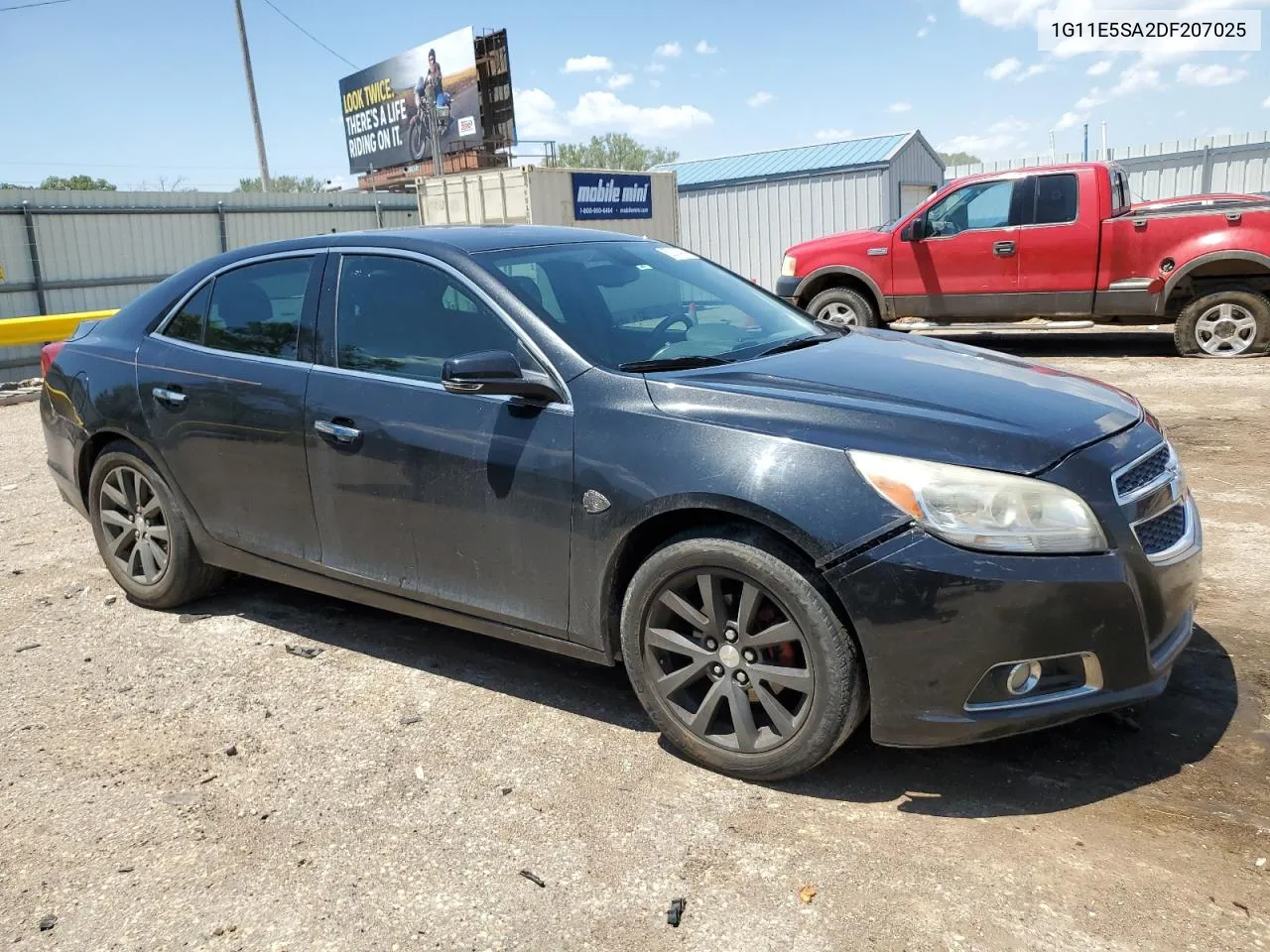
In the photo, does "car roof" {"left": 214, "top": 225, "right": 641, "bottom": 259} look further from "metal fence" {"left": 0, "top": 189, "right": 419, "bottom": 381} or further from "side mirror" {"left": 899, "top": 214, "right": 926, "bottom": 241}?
"metal fence" {"left": 0, "top": 189, "right": 419, "bottom": 381}

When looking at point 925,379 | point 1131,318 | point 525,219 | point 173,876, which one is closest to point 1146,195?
point 1131,318

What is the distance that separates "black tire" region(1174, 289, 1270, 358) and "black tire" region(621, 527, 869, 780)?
31.5 feet

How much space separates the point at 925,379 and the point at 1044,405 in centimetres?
38

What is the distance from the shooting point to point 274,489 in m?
4.17

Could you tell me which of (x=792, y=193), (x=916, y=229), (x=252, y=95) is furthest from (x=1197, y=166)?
(x=252, y=95)

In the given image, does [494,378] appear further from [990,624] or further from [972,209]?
[972,209]

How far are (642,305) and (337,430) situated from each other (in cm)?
121

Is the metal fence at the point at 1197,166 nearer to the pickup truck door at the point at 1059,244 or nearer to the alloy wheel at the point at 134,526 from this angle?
the pickup truck door at the point at 1059,244

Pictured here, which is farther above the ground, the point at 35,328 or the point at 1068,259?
the point at 1068,259

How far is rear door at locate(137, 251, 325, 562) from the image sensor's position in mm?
4121

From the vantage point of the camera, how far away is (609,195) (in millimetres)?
18172

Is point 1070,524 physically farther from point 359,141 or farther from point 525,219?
point 359,141

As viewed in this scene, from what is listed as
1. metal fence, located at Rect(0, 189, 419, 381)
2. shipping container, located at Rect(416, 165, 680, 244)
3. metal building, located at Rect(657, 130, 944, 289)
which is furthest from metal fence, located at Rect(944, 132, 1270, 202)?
metal fence, located at Rect(0, 189, 419, 381)

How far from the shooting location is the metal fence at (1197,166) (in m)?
18.2
